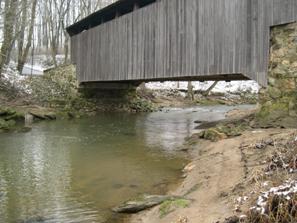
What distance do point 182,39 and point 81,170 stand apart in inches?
257

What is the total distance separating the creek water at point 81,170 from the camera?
5598 mm

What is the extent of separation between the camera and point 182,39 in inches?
515

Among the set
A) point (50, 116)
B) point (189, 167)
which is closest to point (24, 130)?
point (50, 116)

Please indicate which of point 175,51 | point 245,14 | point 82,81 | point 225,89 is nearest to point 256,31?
point 245,14

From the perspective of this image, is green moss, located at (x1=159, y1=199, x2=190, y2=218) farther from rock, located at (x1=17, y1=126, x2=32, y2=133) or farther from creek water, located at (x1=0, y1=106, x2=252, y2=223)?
rock, located at (x1=17, y1=126, x2=32, y2=133)

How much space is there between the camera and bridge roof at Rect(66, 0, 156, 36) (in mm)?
16288

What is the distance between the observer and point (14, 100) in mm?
18688

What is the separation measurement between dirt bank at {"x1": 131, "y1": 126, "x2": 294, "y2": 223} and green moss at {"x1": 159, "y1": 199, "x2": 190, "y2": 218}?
2.0 inches

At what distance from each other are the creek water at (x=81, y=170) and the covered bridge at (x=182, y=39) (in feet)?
7.48

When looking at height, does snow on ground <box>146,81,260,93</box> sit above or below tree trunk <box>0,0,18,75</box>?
below

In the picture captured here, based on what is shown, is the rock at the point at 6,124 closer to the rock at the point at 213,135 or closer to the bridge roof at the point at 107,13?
the bridge roof at the point at 107,13

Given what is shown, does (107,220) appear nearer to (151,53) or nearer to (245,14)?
(245,14)

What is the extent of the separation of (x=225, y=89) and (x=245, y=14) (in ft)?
69.1

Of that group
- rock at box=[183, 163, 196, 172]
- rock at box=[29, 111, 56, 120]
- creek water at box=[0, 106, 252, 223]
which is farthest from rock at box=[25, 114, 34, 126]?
rock at box=[183, 163, 196, 172]
